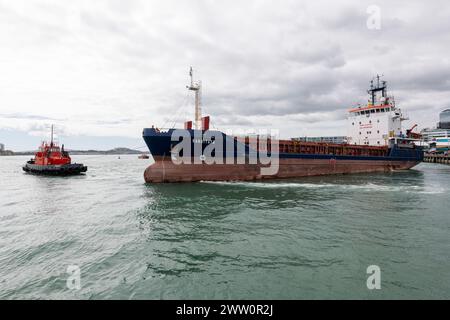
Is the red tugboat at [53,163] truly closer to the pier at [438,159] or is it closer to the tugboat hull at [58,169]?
the tugboat hull at [58,169]

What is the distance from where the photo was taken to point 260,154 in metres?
26.2

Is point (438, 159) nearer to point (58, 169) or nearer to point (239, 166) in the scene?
point (239, 166)

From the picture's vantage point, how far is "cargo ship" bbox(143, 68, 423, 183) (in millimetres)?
22453

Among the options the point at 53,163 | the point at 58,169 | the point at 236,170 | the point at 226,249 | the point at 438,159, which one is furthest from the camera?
the point at 438,159

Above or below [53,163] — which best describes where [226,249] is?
below

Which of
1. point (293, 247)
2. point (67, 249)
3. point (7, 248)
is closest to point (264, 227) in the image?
point (293, 247)

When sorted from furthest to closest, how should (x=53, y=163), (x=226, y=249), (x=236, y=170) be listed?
(x=53, y=163)
(x=236, y=170)
(x=226, y=249)

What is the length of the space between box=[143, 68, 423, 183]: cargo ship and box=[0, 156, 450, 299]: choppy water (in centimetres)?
816

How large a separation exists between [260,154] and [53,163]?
3150 cm

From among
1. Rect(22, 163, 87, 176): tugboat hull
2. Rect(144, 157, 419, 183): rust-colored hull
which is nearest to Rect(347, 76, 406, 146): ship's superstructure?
Rect(144, 157, 419, 183): rust-colored hull

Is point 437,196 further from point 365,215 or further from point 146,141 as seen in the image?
point 146,141

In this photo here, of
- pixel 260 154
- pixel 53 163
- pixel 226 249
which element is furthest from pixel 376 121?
pixel 53 163

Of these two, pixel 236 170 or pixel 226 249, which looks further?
pixel 236 170

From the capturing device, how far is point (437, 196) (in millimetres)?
17375
